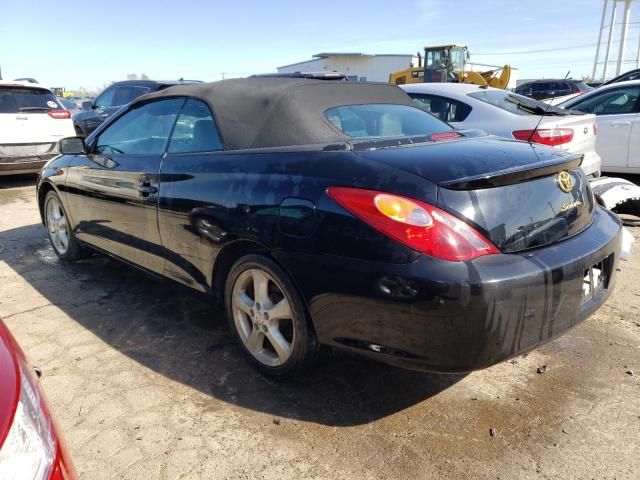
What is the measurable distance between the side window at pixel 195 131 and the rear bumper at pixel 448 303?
1075mm

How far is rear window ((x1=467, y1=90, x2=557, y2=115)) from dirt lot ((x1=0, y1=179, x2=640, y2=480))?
2764 millimetres

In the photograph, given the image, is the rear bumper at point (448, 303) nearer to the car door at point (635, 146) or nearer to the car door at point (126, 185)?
the car door at point (126, 185)

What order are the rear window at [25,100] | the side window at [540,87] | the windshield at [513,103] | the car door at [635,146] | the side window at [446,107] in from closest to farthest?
1. the windshield at [513,103]
2. the side window at [446,107]
3. the car door at [635,146]
4. the rear window at [25,100]
5. the side window at [540,87]

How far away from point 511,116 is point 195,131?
11.9 feet

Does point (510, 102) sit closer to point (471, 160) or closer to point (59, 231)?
point (471, 160)

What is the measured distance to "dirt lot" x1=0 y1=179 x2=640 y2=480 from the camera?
7.11 ft

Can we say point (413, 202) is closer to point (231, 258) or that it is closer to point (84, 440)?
point (231, 258)

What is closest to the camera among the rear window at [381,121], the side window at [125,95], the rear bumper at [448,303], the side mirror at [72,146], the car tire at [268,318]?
the rear bumper at [448,303]

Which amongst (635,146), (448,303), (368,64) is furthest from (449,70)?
(368,64)

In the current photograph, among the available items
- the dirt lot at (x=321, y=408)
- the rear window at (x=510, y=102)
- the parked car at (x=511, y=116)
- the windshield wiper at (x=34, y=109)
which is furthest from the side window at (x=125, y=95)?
the dirt lot at (x=321, y=408)

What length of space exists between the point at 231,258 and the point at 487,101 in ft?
13.5

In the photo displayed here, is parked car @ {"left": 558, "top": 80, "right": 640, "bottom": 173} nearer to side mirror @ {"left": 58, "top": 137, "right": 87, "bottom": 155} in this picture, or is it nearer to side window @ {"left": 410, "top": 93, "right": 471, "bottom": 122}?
side window @ {"left": 410, "top": 93, "right": 471, "bottom": 122}

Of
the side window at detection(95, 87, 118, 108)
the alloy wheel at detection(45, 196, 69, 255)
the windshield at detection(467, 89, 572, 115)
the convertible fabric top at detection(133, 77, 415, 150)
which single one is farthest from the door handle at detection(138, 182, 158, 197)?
the side window at detection(95, 87, 118, 108)

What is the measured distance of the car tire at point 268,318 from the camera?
2.49 meters
